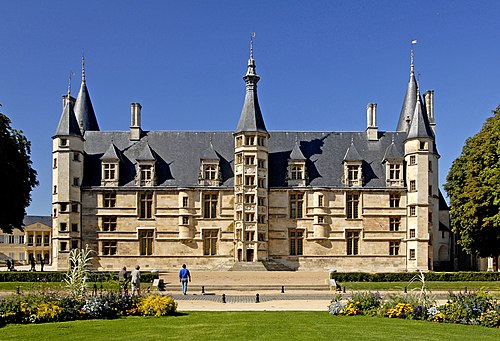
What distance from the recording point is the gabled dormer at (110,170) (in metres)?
55.2

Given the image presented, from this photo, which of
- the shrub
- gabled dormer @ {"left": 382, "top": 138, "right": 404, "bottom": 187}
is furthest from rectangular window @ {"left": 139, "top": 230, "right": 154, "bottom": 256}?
the shrub

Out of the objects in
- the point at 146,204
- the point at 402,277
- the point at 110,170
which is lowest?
the point at 402,277

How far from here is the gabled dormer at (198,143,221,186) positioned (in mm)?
55656

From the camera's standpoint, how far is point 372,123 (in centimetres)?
5831

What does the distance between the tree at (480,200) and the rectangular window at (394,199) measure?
15.8ft

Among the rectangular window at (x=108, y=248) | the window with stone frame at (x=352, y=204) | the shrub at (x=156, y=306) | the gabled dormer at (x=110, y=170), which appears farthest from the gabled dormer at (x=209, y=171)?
the shrub at (x=156, y=306)

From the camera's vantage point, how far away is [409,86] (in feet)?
194

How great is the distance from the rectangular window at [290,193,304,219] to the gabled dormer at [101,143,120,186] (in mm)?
16271

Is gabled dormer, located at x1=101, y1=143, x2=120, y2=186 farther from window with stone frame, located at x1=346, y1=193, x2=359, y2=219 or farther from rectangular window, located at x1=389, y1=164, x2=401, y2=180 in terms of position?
rectangular window, located at x1=389, y1=164, x2=401, y2=180

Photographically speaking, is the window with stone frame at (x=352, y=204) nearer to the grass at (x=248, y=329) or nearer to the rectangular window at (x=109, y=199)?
the rectangular window at (x=109, y=199)

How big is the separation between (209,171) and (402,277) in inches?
813

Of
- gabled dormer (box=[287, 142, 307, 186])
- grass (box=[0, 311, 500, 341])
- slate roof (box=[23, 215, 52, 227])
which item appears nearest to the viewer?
grass (box=[0, 311, 500, 341])

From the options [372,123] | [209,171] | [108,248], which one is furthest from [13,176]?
[372,123]

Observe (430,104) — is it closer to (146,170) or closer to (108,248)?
(146,170)
